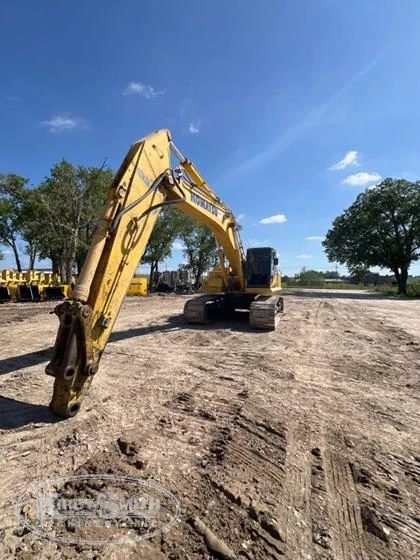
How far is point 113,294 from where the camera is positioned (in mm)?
3705

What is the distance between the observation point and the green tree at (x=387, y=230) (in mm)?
31641

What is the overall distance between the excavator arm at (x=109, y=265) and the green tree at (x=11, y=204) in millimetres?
28470

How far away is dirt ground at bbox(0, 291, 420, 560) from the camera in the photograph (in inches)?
74.7

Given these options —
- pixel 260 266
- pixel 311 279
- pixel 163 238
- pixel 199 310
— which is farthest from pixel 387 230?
pixel 311 279

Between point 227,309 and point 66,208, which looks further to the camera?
point 66,208

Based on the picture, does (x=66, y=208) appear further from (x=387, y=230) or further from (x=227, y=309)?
(x=387, y=230)

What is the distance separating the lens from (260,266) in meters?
9.90

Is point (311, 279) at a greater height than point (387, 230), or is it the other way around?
point (387, 230)

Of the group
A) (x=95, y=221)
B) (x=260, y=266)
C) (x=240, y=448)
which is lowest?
(x=240, y=448)

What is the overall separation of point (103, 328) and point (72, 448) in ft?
4.08

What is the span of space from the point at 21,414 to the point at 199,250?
4488cm

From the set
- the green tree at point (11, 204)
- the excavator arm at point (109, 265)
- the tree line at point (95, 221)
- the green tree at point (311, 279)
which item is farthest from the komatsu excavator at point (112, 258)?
the green tree at point (311, 279)

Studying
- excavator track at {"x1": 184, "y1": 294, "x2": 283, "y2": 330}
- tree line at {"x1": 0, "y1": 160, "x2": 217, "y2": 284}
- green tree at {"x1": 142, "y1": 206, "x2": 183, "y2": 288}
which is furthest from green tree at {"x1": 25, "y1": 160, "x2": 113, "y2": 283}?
excavator track at {"x1": 184, "y1": 294, "x2": 283, "y2": 330}

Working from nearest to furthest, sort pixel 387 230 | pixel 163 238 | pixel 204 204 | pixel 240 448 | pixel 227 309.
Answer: pixel 240 448 < pixel 204 204 < pixel 227 309 < pixel 387 230 < pixel 163 238
